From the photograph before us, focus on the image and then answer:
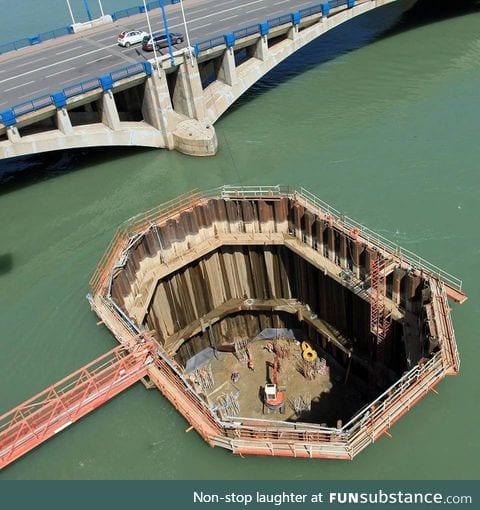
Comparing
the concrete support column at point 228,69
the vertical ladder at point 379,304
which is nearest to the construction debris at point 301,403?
the vertical ladder at point 379,304

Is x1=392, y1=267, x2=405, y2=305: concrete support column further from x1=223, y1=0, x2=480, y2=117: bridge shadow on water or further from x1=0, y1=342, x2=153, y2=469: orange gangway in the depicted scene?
x1=223, y1=0, x2=480, y2=117: bridge shadow on water

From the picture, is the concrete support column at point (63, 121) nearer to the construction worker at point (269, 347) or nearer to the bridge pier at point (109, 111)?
the bridge pier at point (109, 111)

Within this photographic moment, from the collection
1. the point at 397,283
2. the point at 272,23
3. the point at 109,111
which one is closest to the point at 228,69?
the point at 272,23

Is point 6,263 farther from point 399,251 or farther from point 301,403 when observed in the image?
point 399,251

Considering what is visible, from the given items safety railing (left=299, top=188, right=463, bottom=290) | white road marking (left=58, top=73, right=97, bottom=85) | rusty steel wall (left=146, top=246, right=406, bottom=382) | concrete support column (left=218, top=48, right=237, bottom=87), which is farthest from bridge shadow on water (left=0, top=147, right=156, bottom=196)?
safety railing (left=299, top=188, right=463, bottom=290)
